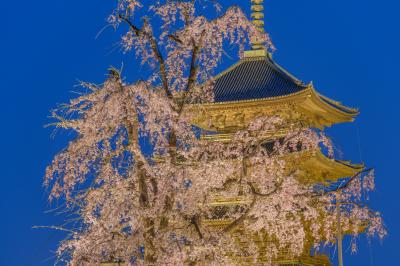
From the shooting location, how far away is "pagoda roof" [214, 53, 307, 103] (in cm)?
2997

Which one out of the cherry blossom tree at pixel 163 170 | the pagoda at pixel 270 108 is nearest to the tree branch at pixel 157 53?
the cherry blossom tree at pixel 163 170

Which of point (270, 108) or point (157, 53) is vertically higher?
point (270, 108)

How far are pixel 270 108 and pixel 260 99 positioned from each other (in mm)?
766

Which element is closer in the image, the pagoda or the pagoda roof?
the pagoda

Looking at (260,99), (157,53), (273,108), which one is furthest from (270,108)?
(157,53)

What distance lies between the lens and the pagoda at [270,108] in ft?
94.6

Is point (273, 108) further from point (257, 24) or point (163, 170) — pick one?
point (163, 170)

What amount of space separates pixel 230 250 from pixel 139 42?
15.0 ft

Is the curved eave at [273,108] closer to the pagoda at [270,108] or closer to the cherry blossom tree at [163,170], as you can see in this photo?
the pagoda at [270,108]

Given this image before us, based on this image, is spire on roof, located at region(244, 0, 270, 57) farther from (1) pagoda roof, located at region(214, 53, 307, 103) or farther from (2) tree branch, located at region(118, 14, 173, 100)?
(2) tree branch, located at region(118, 14, 173, 100)

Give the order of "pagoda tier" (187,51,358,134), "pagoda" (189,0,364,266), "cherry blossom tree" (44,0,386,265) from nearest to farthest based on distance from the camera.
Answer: "cherry blossom tree" (44,0,386,265), "pagoda" (189,0,364,266), "pagoda tier" (187,51,358,134)

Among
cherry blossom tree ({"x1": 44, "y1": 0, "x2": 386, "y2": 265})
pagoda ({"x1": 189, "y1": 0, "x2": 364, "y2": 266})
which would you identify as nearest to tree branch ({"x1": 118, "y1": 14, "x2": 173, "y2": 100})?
cherry blossom tree ({"x1": 44, "y1": 0, "x2": 386, "y2": 265})

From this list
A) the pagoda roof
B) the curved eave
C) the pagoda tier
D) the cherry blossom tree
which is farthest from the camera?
the pagoda roof

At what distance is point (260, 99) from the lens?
29438 mm
